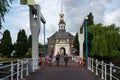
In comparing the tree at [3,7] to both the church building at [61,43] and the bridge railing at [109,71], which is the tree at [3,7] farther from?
the church building at [61,43]

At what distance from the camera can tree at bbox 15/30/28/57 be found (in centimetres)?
12809

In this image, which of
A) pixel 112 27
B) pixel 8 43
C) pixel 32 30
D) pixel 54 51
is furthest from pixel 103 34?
pixel 54 51

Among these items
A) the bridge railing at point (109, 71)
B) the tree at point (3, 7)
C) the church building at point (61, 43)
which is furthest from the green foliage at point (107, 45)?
the church building at point (61, 43)

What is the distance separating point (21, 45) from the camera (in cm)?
12950

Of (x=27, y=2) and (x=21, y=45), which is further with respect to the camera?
(x=21, y=45)

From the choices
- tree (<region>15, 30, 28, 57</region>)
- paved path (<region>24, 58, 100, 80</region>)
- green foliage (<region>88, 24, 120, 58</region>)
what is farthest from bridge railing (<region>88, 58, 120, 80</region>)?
tree (<region>15, 30, 28, 57</region>)

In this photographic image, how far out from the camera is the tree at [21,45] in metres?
128

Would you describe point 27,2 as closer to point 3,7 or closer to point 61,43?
point 3,7

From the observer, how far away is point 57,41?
19550cm

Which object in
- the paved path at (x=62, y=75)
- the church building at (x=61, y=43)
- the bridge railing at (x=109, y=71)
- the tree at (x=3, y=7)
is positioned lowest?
the paved path at (x=62, y=75)

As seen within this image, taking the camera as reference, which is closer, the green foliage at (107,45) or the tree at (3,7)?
the tree at (3,7)

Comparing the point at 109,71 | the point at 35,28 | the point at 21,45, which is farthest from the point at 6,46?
the point at 109,71

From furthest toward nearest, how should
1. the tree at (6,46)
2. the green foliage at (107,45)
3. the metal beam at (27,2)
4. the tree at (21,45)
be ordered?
the tree at (21,45), the tree at (6,46), the green foliage at (107,45), the metal beam at (27,2)

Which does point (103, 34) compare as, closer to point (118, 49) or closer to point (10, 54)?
point (118, 49)
